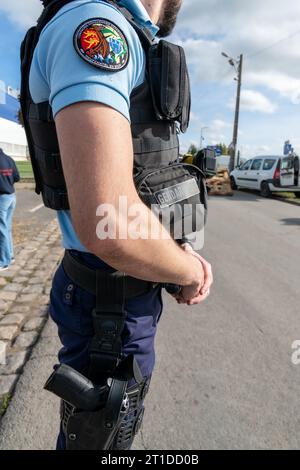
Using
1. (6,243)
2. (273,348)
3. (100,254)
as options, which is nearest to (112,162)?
(100,254)

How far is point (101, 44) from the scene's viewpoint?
0.91 metres

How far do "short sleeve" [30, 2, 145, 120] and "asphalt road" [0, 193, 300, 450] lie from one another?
199 cm

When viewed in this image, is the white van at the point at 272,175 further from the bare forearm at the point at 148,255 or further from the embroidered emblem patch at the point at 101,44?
the embroidered emblem patch at the point at 101,44

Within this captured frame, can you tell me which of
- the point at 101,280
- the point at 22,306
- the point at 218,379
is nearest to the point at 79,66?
the point at 101,280

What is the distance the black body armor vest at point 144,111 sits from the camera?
112cm

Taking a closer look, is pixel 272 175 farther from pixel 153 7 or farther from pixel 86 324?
pixel 86 324

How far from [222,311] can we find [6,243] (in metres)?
3.12

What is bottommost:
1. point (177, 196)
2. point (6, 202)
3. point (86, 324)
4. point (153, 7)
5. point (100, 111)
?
point (6, 202)

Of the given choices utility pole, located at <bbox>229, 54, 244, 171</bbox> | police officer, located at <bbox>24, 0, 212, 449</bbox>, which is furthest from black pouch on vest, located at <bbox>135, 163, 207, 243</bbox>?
utility pole, located at <bbox>229, 54, 244, 171</bbox>

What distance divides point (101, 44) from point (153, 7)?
0.46m

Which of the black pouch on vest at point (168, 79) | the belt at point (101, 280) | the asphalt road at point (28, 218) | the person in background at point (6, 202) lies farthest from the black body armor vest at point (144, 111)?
the asphalt road at point (28, 218)

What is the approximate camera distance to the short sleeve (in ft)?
2.89
